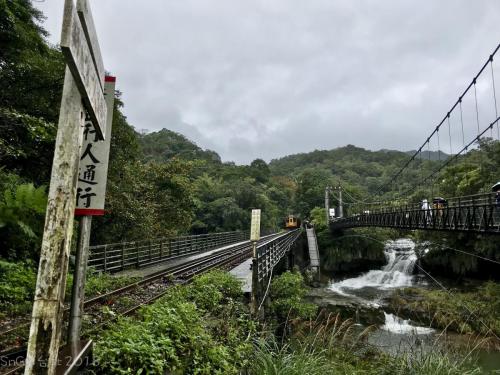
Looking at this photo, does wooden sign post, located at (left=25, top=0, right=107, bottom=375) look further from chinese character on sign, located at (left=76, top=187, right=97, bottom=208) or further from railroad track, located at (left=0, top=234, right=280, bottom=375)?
railroad track, located at (left=0, top=234, right=280, bottom=375)

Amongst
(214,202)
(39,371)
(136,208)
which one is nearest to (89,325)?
(39,371)

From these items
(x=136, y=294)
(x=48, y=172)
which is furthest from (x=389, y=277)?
(x=48, y=172)

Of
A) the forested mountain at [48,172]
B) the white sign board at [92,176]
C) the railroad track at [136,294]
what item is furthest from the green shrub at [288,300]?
the white sign board at [92,176]

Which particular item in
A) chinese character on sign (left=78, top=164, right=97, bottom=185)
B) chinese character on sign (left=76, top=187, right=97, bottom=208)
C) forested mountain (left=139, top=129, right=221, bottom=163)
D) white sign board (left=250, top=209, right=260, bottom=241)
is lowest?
white sign board (left=250, top=209, right=260, bottom=241)

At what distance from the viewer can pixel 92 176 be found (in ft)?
10.2

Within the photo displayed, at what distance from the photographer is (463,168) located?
2742cm

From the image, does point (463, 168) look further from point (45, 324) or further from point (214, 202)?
point (45, 324)

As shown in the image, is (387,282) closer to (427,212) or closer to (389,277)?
(389,277)

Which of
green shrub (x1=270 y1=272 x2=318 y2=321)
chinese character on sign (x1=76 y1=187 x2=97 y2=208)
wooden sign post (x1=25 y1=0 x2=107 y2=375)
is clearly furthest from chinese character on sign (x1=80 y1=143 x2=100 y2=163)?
green shrub (x1=270 y1=272 x2=318 y2=321)

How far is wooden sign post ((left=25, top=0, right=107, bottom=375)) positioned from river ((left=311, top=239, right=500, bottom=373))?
7711 millimetres

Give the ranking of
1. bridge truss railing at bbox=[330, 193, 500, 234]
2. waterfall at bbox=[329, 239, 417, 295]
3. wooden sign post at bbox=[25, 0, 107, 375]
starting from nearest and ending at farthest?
wooden sign post at bbox=[25, 0, 107, 375] → bridge truss railing at bbox=[330, 193, 500, 234] → waterfall at bbox=[329, 239, 417, 295]

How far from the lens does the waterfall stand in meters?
24.7

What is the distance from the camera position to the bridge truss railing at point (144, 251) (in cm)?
1143

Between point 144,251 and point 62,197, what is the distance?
13024mm
